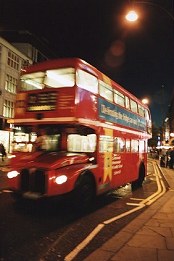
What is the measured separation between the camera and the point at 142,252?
542 centimetres

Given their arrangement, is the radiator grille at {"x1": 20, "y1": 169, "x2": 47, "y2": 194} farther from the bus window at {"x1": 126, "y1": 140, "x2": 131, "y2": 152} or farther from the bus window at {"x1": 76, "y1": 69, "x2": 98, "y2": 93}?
the bus window at {"x1": 126, "y1": 140, "x2": 131, "y2": 152}

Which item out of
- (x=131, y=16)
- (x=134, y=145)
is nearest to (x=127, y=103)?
(x=134, y=145)

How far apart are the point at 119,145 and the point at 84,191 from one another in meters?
3.53

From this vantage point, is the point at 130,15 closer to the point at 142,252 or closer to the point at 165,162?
the point at 142,252

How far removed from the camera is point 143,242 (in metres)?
6.00

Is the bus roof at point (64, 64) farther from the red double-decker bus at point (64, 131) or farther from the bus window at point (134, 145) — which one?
the bus window at point (134, 145)

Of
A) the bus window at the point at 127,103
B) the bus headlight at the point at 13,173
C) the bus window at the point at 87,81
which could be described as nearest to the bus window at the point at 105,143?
the bus window at the point at 87,81

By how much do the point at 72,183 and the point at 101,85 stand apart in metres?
3.59

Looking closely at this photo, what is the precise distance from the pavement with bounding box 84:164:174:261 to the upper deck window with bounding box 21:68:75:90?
4202 millimetres

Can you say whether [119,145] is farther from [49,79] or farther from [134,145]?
[49,79]

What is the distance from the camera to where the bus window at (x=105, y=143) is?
33.6ft

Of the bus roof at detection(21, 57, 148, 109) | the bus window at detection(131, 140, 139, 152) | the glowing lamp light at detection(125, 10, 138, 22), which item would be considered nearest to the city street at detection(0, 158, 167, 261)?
the bus window at detection(131, 140, 139, 152)

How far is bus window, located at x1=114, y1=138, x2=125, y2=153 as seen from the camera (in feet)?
38.7

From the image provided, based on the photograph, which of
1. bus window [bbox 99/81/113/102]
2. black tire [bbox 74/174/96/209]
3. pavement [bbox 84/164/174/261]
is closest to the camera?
pavement [bbox 84/164/174/261]
